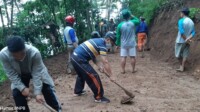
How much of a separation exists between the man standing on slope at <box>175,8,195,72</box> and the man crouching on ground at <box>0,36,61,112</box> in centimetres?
558

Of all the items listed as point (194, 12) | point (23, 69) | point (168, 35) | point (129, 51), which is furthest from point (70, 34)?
point (168, 35)

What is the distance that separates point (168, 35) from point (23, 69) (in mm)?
10415

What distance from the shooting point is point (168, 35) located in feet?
45.4

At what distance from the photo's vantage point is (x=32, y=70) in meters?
4.52

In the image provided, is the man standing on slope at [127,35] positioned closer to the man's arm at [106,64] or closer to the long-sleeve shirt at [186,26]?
the long-sleeve shirt at [186,26]

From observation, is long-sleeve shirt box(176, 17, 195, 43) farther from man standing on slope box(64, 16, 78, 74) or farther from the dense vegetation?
the dense vegetation

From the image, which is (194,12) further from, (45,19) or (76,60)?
(45,19)

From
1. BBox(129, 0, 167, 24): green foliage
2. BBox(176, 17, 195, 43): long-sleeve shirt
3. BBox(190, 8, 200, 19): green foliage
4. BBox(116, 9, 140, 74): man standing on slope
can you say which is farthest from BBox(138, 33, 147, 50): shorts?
BBox(116, 9, 140, 74): man standing on slope

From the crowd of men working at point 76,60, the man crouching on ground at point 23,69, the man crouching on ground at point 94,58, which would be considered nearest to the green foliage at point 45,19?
the crowd of men working at point 76,60

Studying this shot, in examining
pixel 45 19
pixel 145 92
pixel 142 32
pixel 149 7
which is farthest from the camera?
pixel 149 7

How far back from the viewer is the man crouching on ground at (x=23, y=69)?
404 cm

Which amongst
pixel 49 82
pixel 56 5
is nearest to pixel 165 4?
pixel 56 5

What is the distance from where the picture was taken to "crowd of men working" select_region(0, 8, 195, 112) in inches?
171

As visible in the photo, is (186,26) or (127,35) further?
(186,26)
